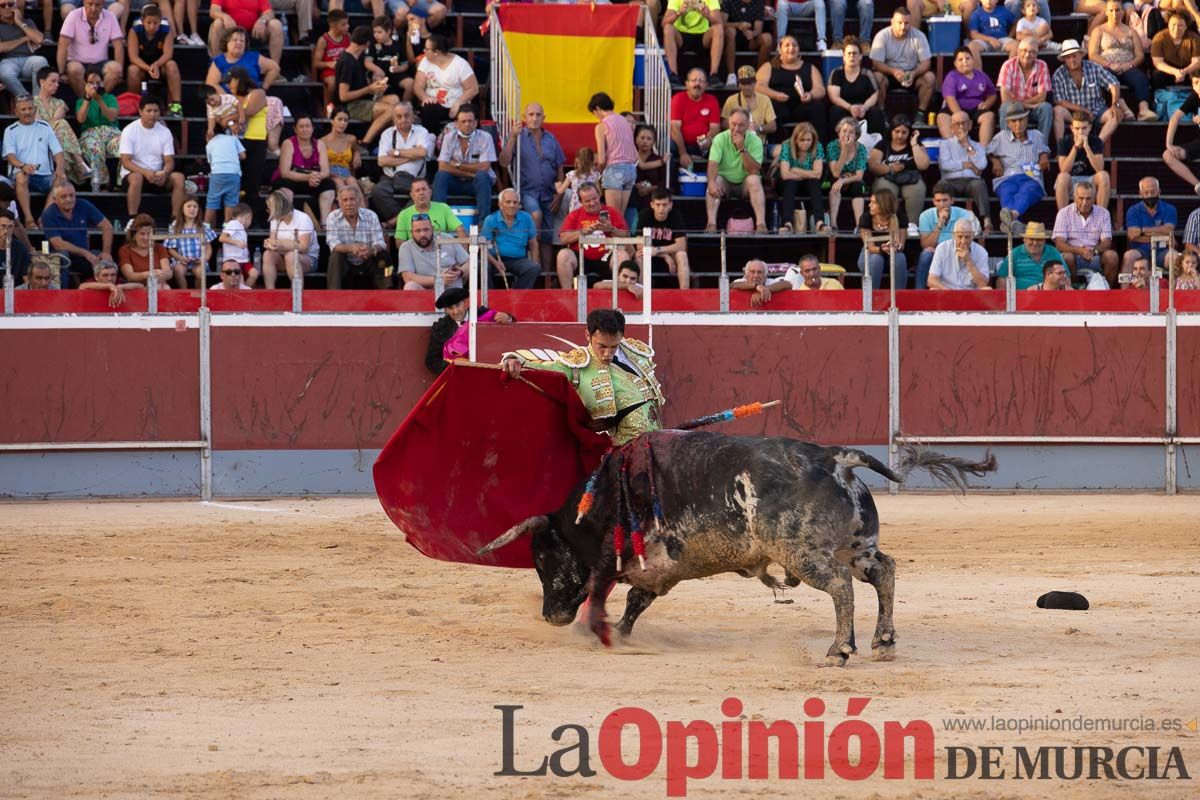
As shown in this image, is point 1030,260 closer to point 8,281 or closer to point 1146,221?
point 1146,221

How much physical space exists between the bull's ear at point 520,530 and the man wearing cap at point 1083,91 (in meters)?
→ 9.84

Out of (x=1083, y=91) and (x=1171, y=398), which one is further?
(x=1083, y=91)

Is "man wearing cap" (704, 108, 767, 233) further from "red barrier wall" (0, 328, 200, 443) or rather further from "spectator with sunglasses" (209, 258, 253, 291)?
"red barrier wall" (0, 328, 200, 443)

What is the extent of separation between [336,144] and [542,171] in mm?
1660

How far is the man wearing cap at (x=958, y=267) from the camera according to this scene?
12.4 meters

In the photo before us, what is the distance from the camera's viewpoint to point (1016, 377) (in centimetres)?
1209

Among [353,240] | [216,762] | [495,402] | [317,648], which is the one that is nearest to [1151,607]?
[495,402]

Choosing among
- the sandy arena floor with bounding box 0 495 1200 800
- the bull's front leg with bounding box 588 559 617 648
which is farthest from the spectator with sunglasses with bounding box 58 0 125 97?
the bull's front leg with bounding box 588 559 617 648

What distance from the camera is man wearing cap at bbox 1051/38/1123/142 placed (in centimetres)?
1505

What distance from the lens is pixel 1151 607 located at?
23.0 ft

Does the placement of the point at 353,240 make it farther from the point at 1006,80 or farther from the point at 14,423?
the point at 1006,80

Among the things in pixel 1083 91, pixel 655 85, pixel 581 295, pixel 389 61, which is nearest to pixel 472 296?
pixel 581 295

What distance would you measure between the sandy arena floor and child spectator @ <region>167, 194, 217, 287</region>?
274 centimetres

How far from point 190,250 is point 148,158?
155 centimetres
